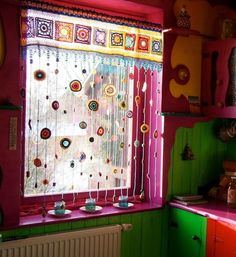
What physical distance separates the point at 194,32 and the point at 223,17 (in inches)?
15.4

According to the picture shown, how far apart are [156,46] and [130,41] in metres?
0.22

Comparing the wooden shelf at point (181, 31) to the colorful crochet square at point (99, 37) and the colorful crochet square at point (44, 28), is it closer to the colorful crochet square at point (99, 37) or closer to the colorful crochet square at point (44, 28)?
the colorful crochet square at point (99, 37)

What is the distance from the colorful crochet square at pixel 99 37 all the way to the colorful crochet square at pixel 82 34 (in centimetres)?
4

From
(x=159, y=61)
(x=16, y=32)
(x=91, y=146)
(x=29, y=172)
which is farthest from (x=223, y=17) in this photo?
(x=29, y=172)

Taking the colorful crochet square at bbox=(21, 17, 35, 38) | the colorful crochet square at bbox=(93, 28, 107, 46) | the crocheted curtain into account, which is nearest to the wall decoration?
the crocheted curtain

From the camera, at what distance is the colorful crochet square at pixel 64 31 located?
2.28 meters

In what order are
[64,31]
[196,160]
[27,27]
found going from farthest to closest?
[196,160] → [64,31] → [27,27]

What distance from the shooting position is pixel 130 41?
2562mm

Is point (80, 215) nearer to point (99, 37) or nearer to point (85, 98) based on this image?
point (85, 98)

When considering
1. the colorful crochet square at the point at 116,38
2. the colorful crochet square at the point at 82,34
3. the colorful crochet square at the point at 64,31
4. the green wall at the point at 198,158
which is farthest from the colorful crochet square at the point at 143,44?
the green wall at the point at 198,158

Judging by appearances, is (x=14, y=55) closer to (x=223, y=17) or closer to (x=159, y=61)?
(x=159, y=61)

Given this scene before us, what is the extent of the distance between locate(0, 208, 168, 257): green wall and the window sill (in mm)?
28

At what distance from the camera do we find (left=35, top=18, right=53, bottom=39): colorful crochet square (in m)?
2.20

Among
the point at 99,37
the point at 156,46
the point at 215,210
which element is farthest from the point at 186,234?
the point at 99,37
